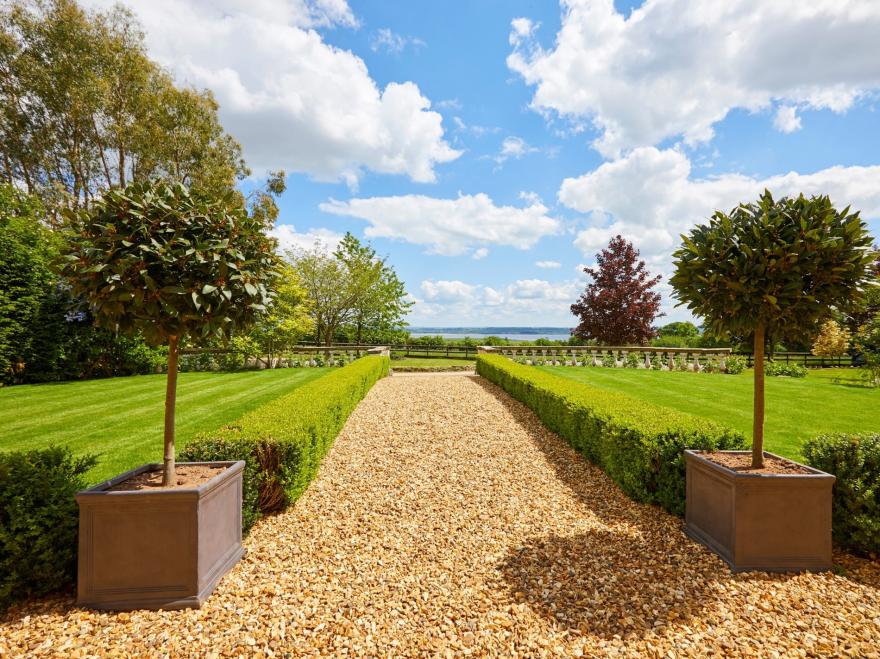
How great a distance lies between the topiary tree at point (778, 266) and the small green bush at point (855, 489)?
685mm

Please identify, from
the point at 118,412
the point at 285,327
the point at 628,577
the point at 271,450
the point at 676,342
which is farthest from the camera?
the point at 676,342

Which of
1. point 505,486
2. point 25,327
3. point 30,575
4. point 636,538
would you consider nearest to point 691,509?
point 636,538

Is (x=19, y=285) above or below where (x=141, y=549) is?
above

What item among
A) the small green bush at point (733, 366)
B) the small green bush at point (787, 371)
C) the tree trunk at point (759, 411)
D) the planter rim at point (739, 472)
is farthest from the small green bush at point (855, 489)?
the small green bush at point (787, 371)

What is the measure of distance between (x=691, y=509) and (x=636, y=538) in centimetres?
66

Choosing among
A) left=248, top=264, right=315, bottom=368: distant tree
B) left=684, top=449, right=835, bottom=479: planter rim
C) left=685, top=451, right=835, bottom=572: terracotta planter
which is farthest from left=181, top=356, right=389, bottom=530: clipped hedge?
left=248, top=264, right=315, bottom=368: distant tree

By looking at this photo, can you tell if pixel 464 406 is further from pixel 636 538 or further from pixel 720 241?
pixel 720 241

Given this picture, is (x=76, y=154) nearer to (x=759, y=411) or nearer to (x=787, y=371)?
(x=759, y=411)

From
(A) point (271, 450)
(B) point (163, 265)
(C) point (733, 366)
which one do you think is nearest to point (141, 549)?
(A) point (271, 450)

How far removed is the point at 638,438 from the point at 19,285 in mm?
16670

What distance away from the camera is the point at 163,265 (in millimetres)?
3049

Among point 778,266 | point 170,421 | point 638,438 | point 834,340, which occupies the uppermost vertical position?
point 778,266

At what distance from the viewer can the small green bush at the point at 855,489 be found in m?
3.47

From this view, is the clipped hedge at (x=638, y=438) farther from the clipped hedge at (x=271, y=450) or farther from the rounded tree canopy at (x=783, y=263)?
the clipped hedge at (x=271, y=450)
